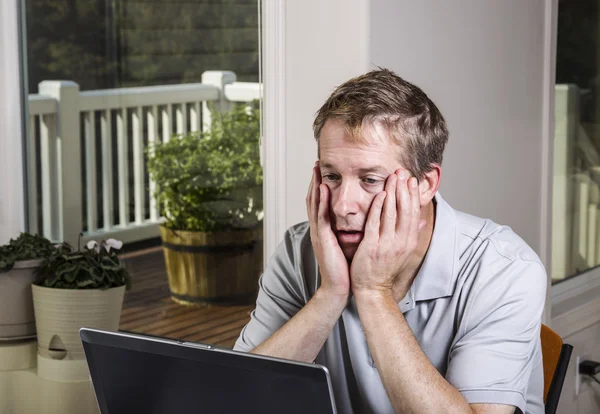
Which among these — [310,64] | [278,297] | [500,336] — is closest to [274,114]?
[310,64]

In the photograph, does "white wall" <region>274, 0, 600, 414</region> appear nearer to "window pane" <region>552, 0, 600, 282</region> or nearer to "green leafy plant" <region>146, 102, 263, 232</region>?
"window pane" <region>552, 0, 600, 282</region>

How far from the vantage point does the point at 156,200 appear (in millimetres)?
2840

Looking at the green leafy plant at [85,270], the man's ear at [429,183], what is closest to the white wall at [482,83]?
the man's ear at [429,183]

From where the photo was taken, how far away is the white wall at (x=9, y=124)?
9.96ft

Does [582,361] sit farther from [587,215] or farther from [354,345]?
[354,345]

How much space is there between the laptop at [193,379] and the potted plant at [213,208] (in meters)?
1.36

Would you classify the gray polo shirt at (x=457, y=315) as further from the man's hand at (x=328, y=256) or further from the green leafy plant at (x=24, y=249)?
the green leafy plant at (x=24, y=249)

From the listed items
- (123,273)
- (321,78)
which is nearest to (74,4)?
(123,273)

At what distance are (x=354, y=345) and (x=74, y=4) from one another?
184cm

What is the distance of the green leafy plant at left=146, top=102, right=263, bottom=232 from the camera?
8.45ft

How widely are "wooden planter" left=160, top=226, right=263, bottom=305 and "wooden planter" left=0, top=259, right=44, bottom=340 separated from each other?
16.5 inches

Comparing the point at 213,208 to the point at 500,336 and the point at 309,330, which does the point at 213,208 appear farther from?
the point at 500,336

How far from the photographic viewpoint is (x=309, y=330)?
1542 millimetres

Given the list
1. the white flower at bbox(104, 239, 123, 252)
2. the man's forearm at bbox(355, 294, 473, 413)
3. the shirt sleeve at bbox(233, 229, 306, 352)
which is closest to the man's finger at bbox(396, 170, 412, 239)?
the man's forearm at bbox(355, 294, 473, 413)
